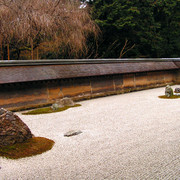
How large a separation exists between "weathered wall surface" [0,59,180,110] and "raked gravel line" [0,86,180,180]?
1.51 meters

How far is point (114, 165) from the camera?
10.5 feet

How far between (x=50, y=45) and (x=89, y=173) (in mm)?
10294

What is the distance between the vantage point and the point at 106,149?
12.6ft

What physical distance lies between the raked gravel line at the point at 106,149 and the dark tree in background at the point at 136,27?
1136 cm

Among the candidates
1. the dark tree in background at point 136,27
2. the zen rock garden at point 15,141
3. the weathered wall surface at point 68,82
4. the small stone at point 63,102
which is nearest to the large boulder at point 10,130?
the zen rock garden at point 15,141

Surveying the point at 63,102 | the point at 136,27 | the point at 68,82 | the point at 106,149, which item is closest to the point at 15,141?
Result: the point at 106,149

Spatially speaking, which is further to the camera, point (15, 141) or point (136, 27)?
point (136, 27)

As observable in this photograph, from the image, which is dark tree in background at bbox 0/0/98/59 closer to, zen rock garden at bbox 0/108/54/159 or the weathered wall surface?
the weathered wall surface

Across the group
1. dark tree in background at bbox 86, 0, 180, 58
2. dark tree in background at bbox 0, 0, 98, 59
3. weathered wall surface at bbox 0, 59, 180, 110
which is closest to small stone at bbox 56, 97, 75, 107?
weathered wall surface at bbox 0, 59, 180, 110

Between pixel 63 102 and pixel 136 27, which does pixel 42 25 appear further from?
pixel 136 27

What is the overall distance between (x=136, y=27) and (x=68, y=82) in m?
12.2

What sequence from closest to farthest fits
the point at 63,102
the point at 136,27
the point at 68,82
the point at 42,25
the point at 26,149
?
1. the point at 26,149
2. the point at 63,102
3. the point at 68,82
4. the point at 42,25
5. the point at 136,27

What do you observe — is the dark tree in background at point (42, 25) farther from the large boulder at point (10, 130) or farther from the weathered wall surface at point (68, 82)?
the large boulder at point (10, 130)

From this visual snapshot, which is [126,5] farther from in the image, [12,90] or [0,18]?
[12,90]
